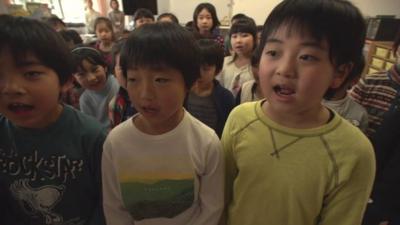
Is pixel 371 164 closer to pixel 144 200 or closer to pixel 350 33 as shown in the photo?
pixel 350 33

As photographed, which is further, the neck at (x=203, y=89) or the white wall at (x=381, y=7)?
the white wall at (x=381, y=7)

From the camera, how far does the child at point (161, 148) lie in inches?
28.4

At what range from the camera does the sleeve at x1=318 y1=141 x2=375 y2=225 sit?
672mm

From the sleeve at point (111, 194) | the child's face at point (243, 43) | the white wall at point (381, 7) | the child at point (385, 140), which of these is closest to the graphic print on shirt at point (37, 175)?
the sleeve at point (111, 194)

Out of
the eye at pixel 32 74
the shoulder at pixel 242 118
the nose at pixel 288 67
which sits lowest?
the shoulder at pixel 242 118

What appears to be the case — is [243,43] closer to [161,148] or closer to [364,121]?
[364,121]

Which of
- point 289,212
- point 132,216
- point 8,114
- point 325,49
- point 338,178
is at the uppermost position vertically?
point 325,49

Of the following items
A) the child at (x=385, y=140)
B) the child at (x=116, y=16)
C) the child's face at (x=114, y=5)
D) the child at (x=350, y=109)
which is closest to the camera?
the child at (x=385, y=140)

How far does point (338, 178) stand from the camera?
2.23ft

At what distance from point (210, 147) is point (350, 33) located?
18.9 inches

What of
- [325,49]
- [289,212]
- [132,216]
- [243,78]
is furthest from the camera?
[243,78]

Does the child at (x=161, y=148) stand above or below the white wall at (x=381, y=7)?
below

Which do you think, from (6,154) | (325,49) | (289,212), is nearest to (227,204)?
(289,212)

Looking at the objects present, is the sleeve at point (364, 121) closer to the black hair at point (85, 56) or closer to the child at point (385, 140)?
the child at point (385, 140)
